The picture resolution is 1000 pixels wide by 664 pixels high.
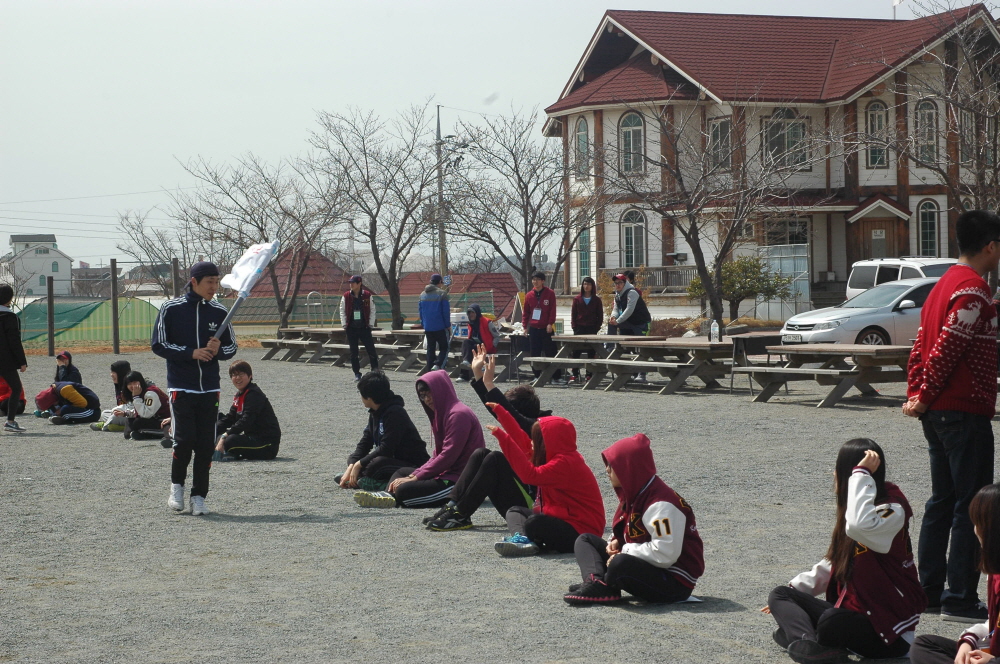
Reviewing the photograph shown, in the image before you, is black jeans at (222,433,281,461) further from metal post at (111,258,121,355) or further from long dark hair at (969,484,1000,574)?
metal post at (111,258,121,355)

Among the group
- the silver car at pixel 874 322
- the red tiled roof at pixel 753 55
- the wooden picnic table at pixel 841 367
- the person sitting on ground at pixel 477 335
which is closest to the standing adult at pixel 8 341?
the person sitting on ground at pixel 477 335

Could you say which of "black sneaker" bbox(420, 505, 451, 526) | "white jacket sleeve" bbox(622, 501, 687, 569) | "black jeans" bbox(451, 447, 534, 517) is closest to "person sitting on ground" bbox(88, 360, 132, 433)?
"black sneaker" bbox(420, 505, 451, 526)

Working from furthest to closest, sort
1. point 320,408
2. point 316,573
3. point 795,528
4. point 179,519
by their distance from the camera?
point 320,408
point 179,519
point 795,528
point 316,573

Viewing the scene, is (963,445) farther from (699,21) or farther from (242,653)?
(699,21)

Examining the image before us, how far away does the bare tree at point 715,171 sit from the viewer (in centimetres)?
2859

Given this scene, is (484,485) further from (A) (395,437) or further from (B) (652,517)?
(B) (652,517)

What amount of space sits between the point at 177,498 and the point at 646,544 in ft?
14.0

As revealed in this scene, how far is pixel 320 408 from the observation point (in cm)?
1561

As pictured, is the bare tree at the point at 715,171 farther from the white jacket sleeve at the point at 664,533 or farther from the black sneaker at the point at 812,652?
the black sneaker at the point at 812,652

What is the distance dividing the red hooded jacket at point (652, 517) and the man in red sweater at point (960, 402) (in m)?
1.10

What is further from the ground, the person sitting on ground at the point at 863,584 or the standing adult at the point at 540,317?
the standing adult at the point at 540,317

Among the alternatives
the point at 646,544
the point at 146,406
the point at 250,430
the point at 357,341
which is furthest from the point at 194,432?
the point at 357,341

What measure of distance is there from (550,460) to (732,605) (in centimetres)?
150

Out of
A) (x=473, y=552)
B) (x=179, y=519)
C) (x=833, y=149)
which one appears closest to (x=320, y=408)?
(x=179, y=519)
